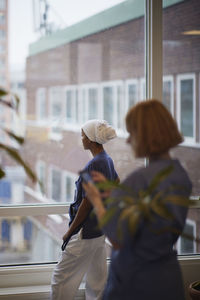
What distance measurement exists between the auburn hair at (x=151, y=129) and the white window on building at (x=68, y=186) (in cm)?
174

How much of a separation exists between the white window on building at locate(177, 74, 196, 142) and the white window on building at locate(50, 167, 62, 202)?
1.11m

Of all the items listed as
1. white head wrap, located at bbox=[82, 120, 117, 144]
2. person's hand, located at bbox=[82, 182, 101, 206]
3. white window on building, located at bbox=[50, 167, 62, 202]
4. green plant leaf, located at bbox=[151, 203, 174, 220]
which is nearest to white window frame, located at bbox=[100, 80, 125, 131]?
white window on building, located at bbox=[50, 167, 62, 202]

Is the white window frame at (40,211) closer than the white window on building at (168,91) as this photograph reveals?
Yes

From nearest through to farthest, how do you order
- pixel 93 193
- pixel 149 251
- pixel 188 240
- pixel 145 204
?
pixel 145 204 → pixel 149 251 → pixel 93 193 → pixel 188 240

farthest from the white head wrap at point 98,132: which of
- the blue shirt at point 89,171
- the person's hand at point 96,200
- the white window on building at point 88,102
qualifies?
the person's hand at point 96,200

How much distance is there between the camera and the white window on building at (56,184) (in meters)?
3.60

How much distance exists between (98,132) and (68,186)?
2.75ft

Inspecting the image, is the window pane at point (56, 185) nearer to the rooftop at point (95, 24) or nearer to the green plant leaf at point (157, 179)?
the rooftop at point (95, 24)

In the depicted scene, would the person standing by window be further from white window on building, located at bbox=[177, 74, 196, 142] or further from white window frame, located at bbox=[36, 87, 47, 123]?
white window on building, located at bbox=[177, 74, 196, 142]

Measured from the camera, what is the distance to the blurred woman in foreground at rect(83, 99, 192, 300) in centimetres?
192

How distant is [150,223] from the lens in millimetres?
1903

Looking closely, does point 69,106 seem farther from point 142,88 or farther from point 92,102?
point 142,88

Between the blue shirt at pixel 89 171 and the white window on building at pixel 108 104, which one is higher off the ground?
the white window on building at pixel 108 104

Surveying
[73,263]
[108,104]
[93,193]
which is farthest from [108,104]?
[93,193]
